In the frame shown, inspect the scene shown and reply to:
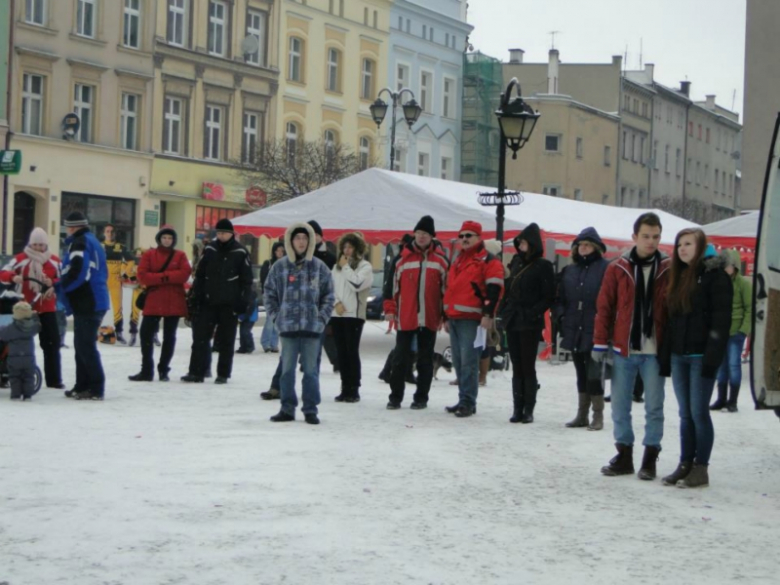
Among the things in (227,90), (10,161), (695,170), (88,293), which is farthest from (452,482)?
(695,170)

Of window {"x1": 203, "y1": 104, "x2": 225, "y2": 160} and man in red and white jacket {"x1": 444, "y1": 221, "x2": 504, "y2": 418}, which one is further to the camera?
window {"x1": 203, "y1": 104, "x2": 225, "y2": 160}

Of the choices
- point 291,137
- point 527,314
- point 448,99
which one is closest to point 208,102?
point 291,137

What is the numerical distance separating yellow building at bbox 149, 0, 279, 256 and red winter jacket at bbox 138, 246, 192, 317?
27.6 metres

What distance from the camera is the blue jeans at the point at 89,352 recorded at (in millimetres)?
13453

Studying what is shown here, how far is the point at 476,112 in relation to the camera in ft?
204

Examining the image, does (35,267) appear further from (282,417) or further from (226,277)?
(282,417)

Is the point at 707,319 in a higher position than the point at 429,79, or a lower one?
lower

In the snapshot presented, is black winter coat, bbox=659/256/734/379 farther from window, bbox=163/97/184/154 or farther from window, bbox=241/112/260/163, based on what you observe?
window, bbox=241/112/260/163

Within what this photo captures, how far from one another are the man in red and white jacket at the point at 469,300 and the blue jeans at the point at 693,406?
3786 millimetres

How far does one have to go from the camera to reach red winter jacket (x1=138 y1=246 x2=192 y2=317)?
15641 millimetres

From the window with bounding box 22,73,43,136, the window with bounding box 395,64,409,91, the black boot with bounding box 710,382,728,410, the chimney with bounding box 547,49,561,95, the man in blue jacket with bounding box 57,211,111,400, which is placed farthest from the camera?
the chimney with bounding box 547,49,561,95

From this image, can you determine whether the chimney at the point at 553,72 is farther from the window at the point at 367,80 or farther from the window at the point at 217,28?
the window at the point at 217,28

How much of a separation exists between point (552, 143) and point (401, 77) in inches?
620

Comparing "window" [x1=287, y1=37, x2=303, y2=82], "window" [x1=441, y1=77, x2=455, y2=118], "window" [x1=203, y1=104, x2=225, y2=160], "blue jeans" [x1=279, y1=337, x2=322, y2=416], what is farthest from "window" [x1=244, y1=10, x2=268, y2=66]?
"blue jeans" [x1=279, y1=337, x2=322, y2=416]
